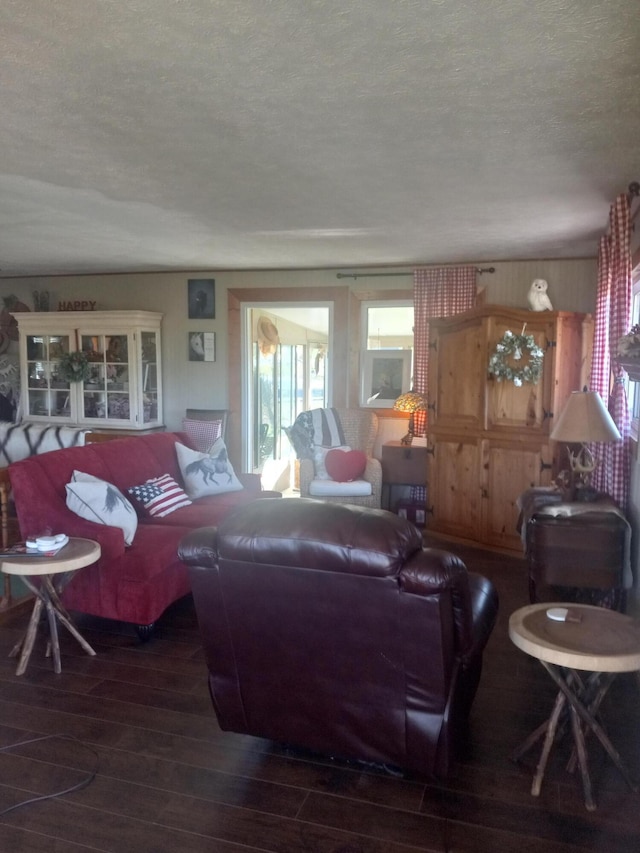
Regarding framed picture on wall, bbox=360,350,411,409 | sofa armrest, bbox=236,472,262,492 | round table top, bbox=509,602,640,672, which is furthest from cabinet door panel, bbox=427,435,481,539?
round table top, bbox=509,602,640,672

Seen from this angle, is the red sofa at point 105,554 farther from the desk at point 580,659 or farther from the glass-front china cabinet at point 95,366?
the glass-front china cabinet at point 95,366

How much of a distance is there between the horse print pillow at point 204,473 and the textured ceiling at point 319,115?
1.66 metres

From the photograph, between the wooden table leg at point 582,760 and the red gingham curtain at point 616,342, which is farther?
the red gingham curtain at point 616,342

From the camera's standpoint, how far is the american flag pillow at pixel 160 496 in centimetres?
384

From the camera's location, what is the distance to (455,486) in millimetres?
4941

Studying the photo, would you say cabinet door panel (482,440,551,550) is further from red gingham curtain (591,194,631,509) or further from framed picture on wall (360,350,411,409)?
framed picture on wall (360,350,411,409)

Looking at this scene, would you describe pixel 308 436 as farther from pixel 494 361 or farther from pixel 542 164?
pixel 542 164

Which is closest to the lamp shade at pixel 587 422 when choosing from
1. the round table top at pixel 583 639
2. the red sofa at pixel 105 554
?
the round table top at pixel 583 639

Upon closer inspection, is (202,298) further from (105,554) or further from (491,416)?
(105,554)

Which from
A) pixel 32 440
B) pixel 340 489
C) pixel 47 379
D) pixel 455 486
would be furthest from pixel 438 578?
pixel 47 379

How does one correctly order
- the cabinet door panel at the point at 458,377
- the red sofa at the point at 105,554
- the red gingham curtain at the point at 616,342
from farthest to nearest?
the cabinet door panel at the point at 458,377 → the red gingham curtain at the point at 616,342 → the red sofa at the point at 105,554

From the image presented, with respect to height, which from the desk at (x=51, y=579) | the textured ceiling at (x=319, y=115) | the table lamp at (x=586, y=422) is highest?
the textured ceiling at (x=319, y=115)

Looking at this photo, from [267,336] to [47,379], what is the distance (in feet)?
8.26

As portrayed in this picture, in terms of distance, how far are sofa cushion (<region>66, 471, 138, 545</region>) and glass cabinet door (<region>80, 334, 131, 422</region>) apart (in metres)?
3.44
